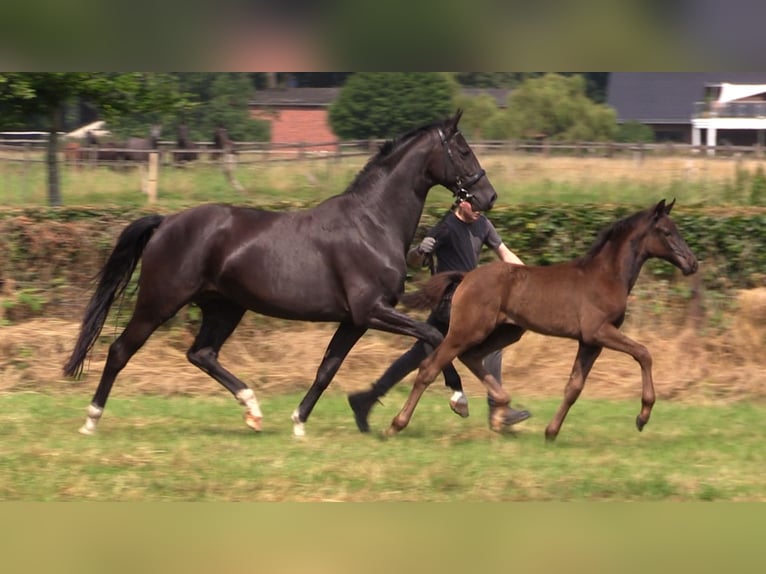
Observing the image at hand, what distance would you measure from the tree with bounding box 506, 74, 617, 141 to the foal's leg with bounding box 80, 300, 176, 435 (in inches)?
1000

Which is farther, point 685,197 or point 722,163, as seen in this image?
point 722,163

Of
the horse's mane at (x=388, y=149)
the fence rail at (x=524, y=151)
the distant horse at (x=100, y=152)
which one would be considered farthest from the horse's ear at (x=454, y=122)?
the distant horse at (x=100, y=152)

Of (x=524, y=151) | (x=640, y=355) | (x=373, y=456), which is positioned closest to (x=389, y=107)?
(x=524, y=151)

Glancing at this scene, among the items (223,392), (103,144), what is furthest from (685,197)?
(103,144)

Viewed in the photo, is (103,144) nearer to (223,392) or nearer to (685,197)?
(685,197)

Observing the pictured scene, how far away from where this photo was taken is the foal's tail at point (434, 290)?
8016 mm

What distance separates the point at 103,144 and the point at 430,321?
25.1 meters

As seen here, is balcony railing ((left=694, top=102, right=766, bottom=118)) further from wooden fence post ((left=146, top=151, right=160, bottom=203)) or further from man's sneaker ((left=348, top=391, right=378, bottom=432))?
man's sneaker ((left=348, top=391, right=378, bottom=432))

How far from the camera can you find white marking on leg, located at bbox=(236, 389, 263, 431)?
8258 millimetres

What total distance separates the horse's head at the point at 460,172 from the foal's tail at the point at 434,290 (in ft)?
1.93

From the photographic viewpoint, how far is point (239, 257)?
8117mm

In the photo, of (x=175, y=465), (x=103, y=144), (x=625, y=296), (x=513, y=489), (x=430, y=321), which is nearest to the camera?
(x=513, y=489)

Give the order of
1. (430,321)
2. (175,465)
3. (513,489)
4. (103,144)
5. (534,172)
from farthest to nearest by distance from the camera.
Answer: (103,144)
(534,172)
(430,321)
(175,465)
(513,489)

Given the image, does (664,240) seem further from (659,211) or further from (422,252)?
(422,252)
